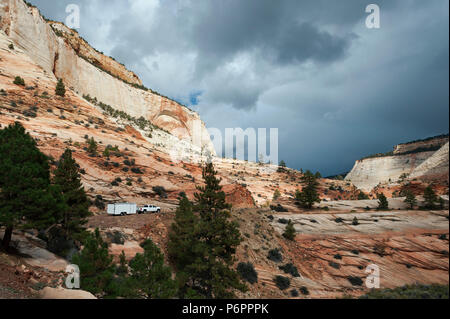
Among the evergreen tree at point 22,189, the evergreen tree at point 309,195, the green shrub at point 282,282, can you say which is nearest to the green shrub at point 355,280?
the green shrub at point 282,282

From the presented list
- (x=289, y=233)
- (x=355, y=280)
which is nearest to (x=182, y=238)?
(x=289, y=233)

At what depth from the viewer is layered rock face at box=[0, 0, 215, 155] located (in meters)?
33.1

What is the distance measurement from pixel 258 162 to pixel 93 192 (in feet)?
183

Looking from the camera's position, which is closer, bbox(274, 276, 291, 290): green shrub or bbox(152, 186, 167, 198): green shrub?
bbox(274, 276, 291, 290): green shrub

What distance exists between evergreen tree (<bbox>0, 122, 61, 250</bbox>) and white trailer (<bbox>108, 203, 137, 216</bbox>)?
7677mm

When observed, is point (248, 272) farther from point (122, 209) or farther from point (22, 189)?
point (22, 189)

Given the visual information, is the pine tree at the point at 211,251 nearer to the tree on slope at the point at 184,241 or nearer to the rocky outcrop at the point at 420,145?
the tree on slope at the point at 184,241

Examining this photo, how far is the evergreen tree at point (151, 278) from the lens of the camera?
320 inches

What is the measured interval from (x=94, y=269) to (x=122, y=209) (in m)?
10.2

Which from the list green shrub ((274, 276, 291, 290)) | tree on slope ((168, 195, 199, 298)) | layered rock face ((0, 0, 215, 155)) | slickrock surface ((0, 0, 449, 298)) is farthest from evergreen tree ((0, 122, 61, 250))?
layered rock face ((0, 0, 215, 155))

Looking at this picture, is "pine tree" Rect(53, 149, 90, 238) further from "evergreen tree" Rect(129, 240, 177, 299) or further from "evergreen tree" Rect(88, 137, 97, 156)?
"evergreen tree" Rect(88, 137, 97, 156)

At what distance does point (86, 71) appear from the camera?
1927 inches

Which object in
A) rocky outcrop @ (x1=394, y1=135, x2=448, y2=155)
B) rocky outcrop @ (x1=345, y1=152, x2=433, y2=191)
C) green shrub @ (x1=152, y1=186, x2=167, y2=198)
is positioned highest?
rocky outcrop @ (x1=394, y1=135, x2=448, y2=155)
